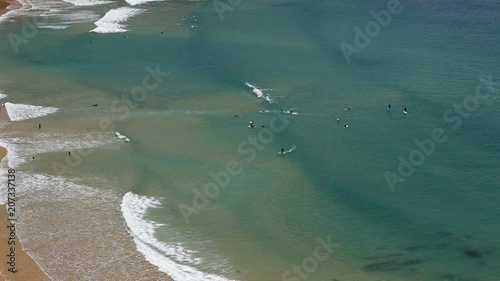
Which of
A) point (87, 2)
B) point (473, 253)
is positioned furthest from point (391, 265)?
point (87, 2)

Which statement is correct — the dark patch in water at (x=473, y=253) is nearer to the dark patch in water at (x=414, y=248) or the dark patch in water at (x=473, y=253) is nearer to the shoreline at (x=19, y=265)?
the dark patch in water at (x=414, y=248)

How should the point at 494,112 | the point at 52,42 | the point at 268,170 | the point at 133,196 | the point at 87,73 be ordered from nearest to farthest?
1. the point at 133,196
2. the point at 268,170
3. the point at 494,112
4. the point at 87,73
5. the point at 52,42

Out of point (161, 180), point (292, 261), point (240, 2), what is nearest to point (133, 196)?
point (161, 180)

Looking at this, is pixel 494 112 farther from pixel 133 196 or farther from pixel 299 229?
pixel 133 196

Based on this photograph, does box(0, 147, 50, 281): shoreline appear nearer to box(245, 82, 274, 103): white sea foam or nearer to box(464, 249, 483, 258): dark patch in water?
box(464, 249, 483, 258): dark patch in water

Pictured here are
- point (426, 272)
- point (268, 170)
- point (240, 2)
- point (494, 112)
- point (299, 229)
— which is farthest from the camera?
point (240, 2)

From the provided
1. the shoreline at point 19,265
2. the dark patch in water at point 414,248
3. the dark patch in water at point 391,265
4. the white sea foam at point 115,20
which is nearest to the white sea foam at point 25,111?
the shoreline at point 19,265

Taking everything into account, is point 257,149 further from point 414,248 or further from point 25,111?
point 25,111
